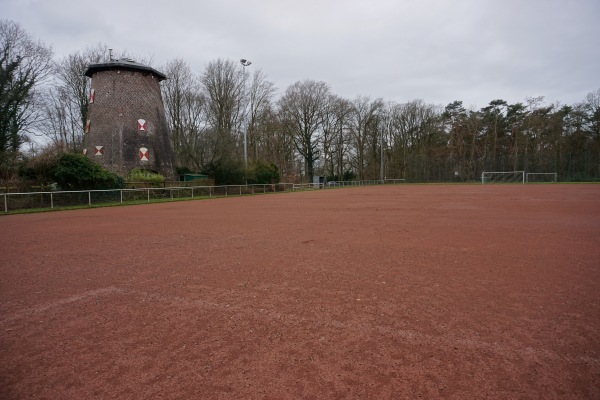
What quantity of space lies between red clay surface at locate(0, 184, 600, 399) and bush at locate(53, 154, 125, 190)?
13.4m

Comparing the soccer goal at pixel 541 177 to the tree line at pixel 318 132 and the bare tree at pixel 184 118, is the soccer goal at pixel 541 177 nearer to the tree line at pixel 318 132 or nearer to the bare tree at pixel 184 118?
the tree line at pixel 318 132

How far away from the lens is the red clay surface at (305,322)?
2.35m

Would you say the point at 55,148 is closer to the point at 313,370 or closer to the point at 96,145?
the point at 96,145

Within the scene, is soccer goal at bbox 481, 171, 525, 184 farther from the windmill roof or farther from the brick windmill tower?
the windmill roof

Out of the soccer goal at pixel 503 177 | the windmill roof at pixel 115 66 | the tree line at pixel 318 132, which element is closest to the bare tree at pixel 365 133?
the tree line at pixel 318 132

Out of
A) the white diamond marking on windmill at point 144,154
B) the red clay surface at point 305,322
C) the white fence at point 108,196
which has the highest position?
the white diamond marking on windmill at point 144,154

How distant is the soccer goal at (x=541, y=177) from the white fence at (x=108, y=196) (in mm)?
44870

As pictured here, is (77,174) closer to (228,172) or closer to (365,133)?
(228,172)

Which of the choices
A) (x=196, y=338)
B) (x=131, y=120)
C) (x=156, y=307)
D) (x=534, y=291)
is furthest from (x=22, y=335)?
(x=131, y=120)

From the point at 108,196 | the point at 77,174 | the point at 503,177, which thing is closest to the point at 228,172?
the point at 108,196

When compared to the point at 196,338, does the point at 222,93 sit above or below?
above

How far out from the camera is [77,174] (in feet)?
60.2

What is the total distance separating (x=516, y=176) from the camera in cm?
5216

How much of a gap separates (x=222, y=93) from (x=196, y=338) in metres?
43.1
